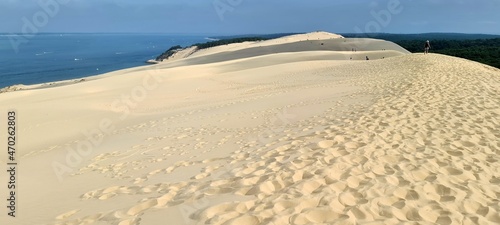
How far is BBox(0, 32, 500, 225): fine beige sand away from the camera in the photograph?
13.1ft

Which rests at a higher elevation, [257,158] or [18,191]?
[257,158]

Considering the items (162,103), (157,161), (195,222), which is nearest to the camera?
(195,222)

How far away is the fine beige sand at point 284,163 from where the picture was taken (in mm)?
3994

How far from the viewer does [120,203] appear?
471cm

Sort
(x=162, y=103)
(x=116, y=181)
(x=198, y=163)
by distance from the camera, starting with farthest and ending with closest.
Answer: (x=162, y=103) → (x=198, y=163) → (x=116, y=181)

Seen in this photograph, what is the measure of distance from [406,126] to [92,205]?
5950mm

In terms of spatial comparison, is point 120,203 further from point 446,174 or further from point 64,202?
point 446,174

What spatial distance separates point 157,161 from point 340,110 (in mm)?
5077

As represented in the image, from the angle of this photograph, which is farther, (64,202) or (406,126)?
(406,126)

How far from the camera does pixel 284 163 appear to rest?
17.9ft

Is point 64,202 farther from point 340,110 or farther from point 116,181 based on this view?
point 340,110

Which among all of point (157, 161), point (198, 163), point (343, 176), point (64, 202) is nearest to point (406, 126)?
point (343, 176)

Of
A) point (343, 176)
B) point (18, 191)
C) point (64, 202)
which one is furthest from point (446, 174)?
point (18, 191)

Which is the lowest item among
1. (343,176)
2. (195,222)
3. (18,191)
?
(18,191)
